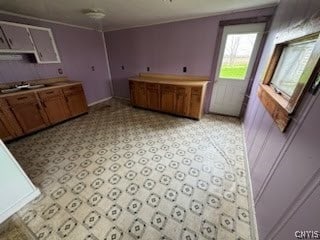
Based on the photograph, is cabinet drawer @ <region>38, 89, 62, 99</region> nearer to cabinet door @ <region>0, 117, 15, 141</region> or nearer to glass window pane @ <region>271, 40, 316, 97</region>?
cabinet door @ <region>0, 117, 15, 141</region>

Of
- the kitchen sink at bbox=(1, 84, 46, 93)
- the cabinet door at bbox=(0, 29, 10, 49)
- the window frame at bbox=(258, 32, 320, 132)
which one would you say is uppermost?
the cabinet door at bbox=(0, 29, 10, 49)

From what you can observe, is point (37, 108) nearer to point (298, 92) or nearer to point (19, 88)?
point (19, 88)

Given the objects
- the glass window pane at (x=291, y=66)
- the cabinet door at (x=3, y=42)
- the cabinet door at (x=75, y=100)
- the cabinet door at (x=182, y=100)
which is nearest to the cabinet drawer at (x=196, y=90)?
the cabinet door at (x=182, y=100)

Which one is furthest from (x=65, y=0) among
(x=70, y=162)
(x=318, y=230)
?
(x=318, y=230)

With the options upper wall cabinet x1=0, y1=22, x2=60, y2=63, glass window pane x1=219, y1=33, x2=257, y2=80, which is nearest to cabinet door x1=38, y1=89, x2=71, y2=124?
upper wall cabinet x1=0, y1=22, x2=60, y2=63

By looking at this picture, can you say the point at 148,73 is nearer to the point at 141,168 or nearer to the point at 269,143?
the point at 141,168

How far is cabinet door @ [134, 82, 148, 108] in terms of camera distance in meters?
3.72

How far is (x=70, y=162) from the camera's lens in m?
2.12

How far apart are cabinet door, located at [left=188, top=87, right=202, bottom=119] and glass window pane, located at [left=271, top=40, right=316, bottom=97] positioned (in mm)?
1345

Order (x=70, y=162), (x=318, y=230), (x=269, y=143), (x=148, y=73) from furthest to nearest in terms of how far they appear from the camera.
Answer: (x=148, y=73)
(x=70, y=162)
(x=269, y=143)
(x=318, y=230)

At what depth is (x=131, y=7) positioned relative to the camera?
244cm

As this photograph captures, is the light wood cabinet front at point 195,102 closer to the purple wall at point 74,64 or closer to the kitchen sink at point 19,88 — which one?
the purple wall at point 74,64

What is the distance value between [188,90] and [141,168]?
2.01 metres

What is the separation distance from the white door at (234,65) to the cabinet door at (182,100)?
76 cm
